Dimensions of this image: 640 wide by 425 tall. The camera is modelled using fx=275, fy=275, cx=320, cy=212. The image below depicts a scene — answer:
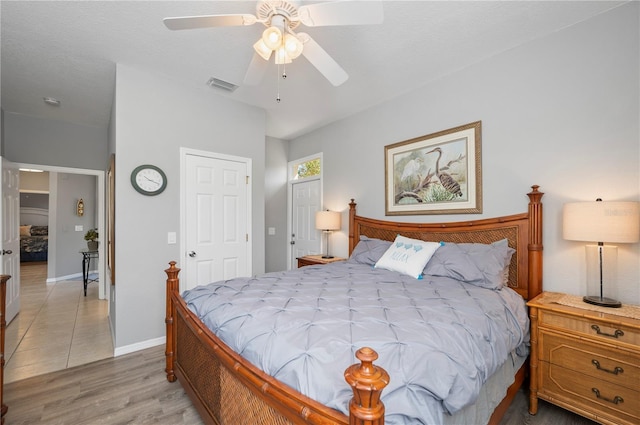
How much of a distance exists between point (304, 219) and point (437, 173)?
97.6 inches

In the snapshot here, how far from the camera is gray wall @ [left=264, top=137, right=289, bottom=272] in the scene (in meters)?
4.99

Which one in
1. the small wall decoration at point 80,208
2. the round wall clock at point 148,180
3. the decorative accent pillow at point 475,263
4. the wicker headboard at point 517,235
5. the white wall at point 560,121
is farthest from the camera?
the small wall decoration at point 80,208

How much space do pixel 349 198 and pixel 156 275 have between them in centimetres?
259

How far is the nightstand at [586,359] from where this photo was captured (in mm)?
1572

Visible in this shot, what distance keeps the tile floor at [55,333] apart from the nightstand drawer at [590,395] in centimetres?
376

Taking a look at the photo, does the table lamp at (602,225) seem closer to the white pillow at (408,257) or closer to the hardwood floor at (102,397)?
the white pillow at (408,257)

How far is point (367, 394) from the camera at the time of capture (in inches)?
27.1

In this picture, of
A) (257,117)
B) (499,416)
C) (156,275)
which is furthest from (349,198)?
(499,416)

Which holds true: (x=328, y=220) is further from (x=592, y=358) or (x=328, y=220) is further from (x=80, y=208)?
(x=80, y=208)

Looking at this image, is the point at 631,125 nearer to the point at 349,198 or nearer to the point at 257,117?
the point at 349,198

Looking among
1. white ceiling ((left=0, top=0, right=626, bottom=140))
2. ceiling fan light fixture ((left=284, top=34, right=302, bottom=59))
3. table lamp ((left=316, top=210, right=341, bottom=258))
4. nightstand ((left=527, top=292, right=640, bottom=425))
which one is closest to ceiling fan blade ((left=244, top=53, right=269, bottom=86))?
ceiling fan light fixture ((left=284, top=34, right=302, bottom=59))

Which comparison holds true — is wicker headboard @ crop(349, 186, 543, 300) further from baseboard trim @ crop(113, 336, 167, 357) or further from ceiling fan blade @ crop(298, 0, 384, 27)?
baseboard trim @ crop(113, 336, 167, 357)

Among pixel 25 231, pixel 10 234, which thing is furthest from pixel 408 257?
pixel 25 231

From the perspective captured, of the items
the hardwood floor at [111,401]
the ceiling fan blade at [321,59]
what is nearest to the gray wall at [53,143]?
the hardwood floor at [111,401]
